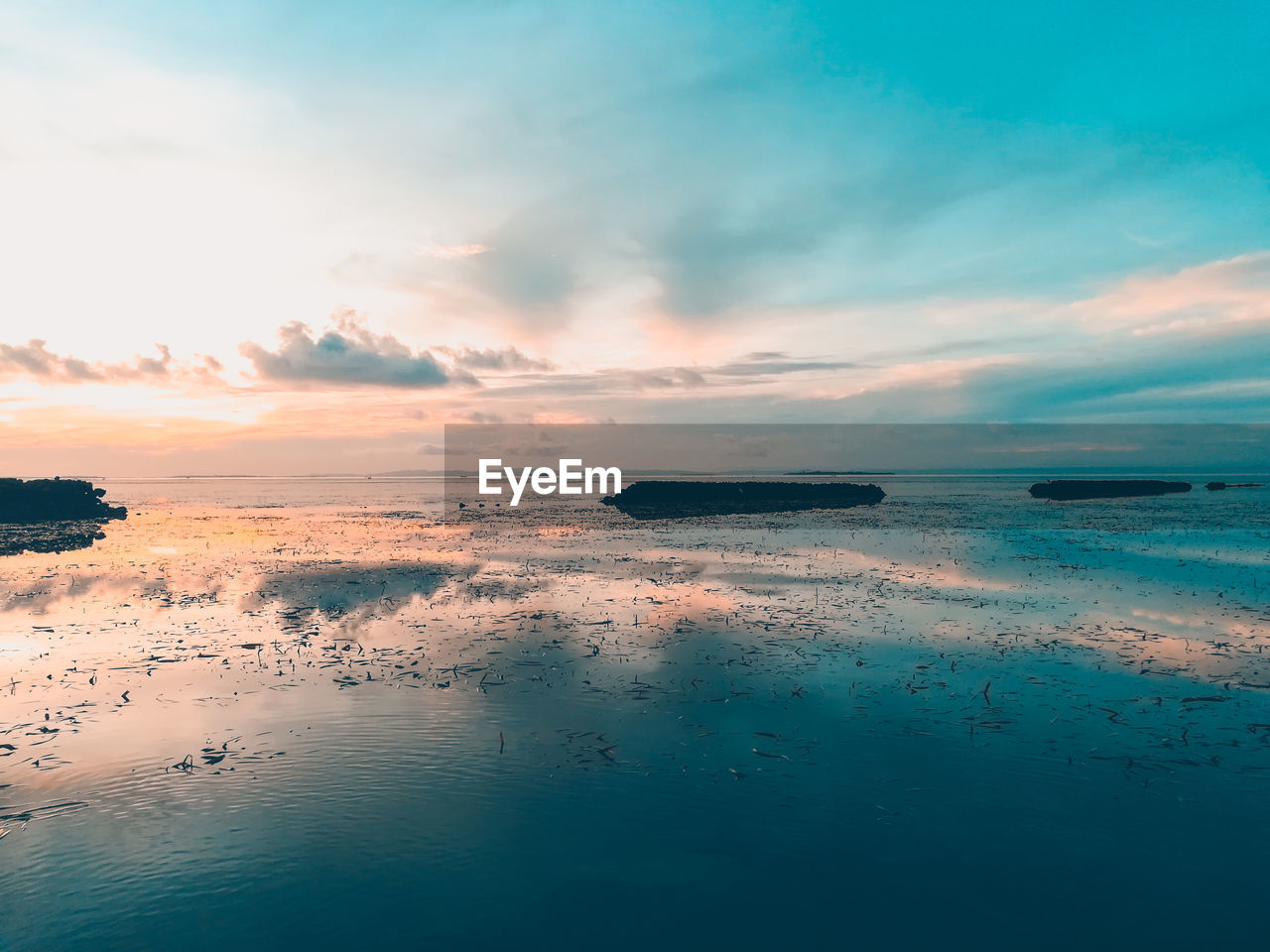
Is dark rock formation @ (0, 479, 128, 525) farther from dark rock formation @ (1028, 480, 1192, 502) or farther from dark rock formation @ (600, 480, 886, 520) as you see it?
dark rock formation @ (1028, 480, 1192, 502)

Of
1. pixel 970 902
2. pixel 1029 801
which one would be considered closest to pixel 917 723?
pixel 1029 801

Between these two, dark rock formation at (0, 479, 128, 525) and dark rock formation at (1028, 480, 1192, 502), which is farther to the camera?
dark rock formation at (1028, 480, 1192, 502)

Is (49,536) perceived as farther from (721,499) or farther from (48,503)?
(721,499)

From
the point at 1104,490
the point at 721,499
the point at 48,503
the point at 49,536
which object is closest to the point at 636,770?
the point at 49,536

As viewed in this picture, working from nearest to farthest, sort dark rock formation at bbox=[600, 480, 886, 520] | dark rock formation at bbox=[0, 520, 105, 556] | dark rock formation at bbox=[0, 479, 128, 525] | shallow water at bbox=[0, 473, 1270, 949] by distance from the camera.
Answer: shallow water at bbox=[0, 473, 1270, 949] → dark rock formation at bbox=[0, 520, 105, 556] → dark rock formation at bbox=[0, 479, 128, 525] → dark rock formation at bbox=[600, 480, 886, 520]

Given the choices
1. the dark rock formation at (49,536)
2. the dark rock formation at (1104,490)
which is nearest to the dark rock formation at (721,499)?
the dark rock formation at (1104,490)

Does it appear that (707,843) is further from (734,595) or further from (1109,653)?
(734,595)

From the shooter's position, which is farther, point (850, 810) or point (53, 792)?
point (53, 792)

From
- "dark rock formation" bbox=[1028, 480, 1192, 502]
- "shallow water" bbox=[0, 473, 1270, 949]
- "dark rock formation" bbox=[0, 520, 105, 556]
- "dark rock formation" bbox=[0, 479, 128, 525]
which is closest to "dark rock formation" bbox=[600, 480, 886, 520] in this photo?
"dark rock formation" bbox=[1028, 480, 1192, 502]
